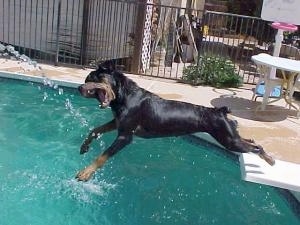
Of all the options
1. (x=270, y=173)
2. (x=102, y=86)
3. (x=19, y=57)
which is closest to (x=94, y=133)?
(x=102, y=86)

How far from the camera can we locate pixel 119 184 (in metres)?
5.93

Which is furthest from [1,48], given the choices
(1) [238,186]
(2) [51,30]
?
(1) [238,186]

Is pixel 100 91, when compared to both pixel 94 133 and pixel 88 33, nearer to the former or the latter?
pixel 94 133

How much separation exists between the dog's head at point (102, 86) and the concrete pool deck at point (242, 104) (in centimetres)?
281

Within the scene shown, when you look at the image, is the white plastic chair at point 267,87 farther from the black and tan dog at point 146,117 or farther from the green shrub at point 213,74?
the black and tan dog at point 146,117

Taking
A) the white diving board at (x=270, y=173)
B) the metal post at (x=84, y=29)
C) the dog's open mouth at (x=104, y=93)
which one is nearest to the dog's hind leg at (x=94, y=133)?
the dog's open mouth at (x=104, y=93)

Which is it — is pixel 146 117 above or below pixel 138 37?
below

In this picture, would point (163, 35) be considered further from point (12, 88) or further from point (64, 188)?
point (64, 188)

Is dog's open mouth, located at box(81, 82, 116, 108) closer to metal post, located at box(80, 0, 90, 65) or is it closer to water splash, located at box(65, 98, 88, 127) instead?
water splash, located at box(65, 98, 88, 127)

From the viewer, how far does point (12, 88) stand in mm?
9336

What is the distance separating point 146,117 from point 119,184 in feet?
4.64

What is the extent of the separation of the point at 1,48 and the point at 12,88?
8.38ft

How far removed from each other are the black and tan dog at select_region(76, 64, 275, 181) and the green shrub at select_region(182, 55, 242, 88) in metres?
5.24

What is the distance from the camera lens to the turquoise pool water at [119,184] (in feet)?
17.2
